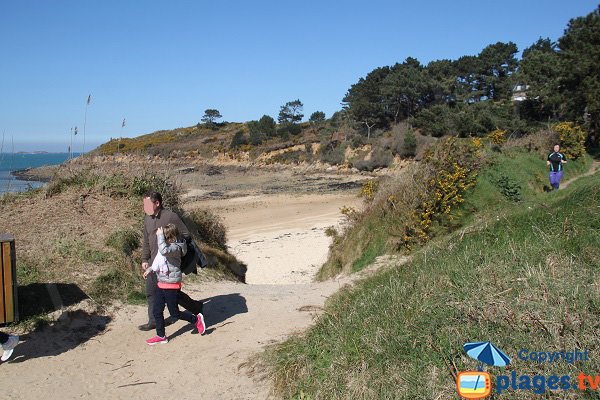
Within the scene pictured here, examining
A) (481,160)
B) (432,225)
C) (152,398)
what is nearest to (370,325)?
(152,398)

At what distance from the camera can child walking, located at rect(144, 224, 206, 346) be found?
20.5ft

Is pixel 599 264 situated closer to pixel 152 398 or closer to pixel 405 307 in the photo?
pixel 405 307

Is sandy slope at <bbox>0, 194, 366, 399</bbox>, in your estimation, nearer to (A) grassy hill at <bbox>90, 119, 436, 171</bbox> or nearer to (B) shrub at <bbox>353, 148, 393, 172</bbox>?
(A) grassy hill at <bbox>90, 119, 436, 171</bbox>

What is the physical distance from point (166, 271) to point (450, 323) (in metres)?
3.51

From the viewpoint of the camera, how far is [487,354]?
12.2 feet

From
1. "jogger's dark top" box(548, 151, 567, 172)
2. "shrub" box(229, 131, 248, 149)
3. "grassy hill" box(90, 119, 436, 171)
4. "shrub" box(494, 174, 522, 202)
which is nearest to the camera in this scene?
"shrub" box(494, 174, 522, 202)

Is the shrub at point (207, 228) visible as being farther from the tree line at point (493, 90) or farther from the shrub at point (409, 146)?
the shrub at point (409, 146)

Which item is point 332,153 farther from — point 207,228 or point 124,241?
point 124,241

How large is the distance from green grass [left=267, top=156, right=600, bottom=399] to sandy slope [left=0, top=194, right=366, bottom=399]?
2.51ft

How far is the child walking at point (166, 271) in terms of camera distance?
626 cm

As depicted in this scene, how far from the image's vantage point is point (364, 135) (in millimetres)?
58531

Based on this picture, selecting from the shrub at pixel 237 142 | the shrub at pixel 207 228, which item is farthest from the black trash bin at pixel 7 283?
the shrub at pixel 237 142

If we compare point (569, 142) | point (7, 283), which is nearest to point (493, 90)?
point (569, 142)

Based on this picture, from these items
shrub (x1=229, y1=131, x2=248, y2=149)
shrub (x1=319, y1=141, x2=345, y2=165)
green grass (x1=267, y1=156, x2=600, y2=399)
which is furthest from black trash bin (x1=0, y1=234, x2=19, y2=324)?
shrub (x1=229, y1=131, x2=248, y2=149)
